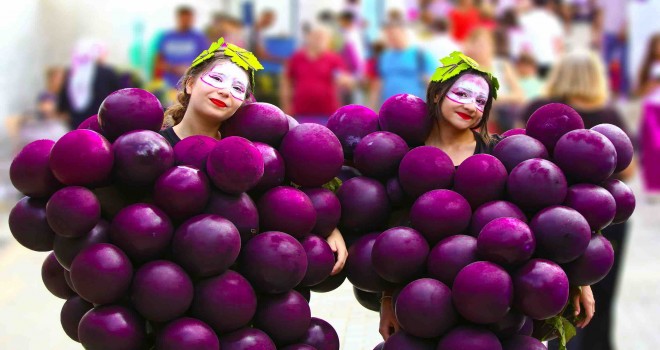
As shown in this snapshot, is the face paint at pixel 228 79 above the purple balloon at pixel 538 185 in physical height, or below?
above

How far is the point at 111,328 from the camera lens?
2.67m

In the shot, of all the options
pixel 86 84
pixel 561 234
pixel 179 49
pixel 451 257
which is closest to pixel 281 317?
pixel 451 257

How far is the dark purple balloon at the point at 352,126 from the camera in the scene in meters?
3.29

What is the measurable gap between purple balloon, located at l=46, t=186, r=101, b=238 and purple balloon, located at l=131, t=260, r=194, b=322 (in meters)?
0.20

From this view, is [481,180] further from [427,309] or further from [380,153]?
[427,309]

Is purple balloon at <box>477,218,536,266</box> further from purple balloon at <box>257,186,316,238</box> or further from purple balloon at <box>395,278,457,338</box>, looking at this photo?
purple balloon at <box>257,186,316,238</box>

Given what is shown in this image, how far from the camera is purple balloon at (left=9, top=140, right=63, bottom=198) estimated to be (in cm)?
280

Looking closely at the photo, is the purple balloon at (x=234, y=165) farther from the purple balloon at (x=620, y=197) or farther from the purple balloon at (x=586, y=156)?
the purple balloon at (x=620, y=197)

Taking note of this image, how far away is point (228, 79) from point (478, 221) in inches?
35.9

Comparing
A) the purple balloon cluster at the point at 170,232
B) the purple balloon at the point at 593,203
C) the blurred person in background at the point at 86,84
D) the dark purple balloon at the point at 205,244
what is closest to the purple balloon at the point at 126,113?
the purple balloon cluster at the point at 170,232

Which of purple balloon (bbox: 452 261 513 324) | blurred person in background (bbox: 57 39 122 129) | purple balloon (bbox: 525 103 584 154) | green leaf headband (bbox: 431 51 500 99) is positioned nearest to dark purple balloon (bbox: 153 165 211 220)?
purple balloon (bbox: 452 261 513 324)

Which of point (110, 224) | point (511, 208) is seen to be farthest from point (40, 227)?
point (511, 208)

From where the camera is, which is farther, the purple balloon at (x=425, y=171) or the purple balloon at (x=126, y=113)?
the purple balloon at (x=425, y=171)

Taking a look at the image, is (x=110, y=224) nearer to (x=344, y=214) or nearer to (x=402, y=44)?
(x=344, y=214)
